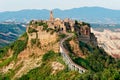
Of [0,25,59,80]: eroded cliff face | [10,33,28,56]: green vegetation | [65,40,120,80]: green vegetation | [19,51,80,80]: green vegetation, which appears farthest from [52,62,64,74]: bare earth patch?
[10,33,28,56]: green vegetation

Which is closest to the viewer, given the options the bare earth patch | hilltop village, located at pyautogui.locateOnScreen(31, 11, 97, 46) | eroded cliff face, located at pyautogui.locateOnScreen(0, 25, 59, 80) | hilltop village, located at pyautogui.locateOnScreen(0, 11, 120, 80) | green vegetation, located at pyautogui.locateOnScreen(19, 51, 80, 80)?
green vegetation, located at pyautogui.locateOnScreen(19, 51, 80, 80)

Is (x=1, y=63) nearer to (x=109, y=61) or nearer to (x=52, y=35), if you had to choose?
(x=52, y=35)

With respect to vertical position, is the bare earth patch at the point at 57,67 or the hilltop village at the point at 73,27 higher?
the hilltop village at the point at 73,27

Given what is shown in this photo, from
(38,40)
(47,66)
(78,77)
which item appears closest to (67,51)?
(47,66)

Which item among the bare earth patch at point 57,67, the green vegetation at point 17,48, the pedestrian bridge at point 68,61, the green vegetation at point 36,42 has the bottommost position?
the green vegetation at point 17,48

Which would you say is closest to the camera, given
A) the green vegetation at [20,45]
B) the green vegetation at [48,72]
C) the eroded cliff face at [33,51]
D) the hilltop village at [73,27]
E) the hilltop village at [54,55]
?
the green vegetation at [48,72]

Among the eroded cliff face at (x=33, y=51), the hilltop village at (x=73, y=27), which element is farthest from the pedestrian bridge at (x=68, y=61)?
the hilltop village at (x=73, y=27)

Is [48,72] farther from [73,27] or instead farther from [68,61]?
[73,27]

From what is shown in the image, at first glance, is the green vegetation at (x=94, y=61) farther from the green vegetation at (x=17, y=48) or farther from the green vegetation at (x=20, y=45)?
the green vegetation at (x=17, y=48)

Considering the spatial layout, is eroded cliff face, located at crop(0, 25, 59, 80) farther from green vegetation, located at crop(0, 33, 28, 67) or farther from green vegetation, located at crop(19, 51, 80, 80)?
green vegetation, located at crop(19, 51, 80, 80)

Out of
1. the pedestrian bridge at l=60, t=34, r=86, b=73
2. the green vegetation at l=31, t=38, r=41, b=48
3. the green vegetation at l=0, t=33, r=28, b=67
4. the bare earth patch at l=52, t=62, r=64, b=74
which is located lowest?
the green vegetation at l=0, t=33, r=28, b=67

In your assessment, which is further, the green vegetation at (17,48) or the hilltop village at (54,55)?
the green vegetation at (17,48)

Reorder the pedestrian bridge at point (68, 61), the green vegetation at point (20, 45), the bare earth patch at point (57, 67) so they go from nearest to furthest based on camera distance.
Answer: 1. the pedestrian bridge at point (68, 61)
2. the bare earth patch at point (57, 67)
3. the green vegetation at point (20, 45)

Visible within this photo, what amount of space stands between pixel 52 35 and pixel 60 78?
17.3 m
